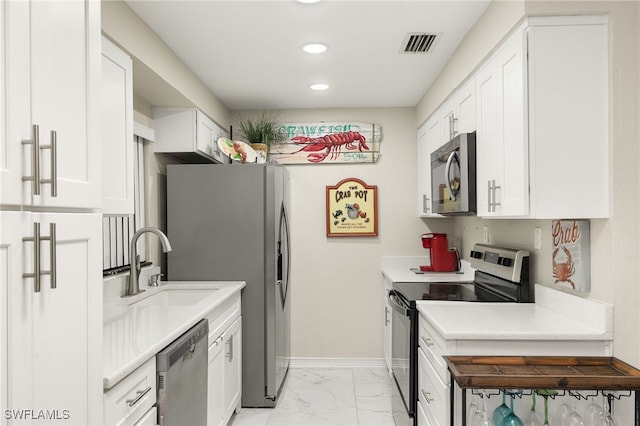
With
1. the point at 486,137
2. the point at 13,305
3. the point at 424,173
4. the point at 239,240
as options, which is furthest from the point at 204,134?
the point at 13,305

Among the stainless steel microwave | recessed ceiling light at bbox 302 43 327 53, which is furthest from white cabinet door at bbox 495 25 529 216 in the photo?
recessed ceiling light at bbox 302 43 327 53

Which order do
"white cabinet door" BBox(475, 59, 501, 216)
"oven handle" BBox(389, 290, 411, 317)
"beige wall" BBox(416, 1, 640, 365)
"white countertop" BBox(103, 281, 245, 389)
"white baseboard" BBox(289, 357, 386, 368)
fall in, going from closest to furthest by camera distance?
"white countertop" BBox(103, 281, 245, 389) → "beige wall" BBox(416, 1, 640, 365) → "white cabinet door" BBox(475, 59, 501, 216) → "oven handle" BBox(389, 290, 411, 317) → "white baseboard" BBox(289, 357, 386, 368)

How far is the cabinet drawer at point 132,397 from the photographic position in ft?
4.59

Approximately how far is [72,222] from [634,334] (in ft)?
6.42

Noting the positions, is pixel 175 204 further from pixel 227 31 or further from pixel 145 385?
pixel 145 385

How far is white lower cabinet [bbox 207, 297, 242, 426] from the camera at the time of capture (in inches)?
99.5

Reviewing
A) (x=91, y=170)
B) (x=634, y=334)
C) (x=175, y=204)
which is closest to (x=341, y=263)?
(x=175, y=204)

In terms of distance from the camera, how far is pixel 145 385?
1.68 m

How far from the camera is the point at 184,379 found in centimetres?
200

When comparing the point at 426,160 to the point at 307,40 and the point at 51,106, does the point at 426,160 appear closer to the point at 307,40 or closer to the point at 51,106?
the point at 307,40

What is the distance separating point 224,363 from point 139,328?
88 centimetres

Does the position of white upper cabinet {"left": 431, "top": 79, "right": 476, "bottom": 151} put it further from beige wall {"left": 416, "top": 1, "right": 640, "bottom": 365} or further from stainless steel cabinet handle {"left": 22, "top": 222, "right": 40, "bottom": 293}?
stainless steel cabinet handle {"left": 22, "top": 222, "right": 40, "bottom": 293}

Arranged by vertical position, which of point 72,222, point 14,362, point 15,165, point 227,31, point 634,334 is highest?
point 227,31

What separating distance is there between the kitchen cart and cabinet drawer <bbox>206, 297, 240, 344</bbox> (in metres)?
1.28
